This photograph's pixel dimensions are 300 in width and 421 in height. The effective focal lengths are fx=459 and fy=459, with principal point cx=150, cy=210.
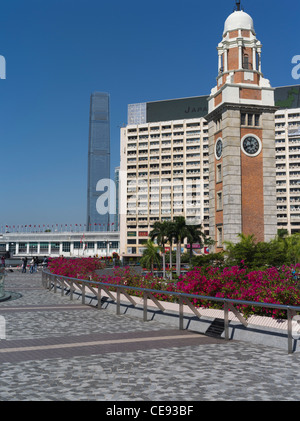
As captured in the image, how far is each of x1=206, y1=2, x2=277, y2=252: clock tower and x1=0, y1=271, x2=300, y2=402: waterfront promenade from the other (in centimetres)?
3158

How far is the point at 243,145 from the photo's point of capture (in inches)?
1658

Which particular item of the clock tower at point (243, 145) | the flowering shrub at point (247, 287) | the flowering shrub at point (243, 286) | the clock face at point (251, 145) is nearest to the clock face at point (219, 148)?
the clock tower at point (243, 145)

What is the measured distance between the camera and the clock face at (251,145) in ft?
138

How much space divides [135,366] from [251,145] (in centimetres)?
3785

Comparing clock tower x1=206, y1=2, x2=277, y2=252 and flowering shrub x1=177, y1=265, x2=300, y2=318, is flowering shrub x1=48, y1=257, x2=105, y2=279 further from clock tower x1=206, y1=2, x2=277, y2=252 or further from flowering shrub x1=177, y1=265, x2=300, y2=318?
clock tower x1=206, y1=2, x2=277, y2=252

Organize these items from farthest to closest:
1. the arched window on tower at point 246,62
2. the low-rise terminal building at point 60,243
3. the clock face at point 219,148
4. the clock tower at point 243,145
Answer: the low-rise terminal building at point 60,243, the arched window on tower at point 246,62, the clock face at point 219,148, the clock tower at point 243,145

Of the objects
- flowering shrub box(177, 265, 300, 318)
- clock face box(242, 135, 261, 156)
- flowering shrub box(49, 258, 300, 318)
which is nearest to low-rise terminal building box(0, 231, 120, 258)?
clock face box(242, 135, 261, 156)

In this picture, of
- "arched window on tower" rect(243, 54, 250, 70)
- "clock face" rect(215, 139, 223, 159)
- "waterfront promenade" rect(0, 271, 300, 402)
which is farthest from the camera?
"arched window on tower" rect(243, 54, 250, 70)

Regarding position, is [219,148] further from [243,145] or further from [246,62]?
[246,62]

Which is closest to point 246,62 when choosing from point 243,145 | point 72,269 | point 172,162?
point 243,145

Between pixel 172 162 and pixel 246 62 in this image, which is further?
pixel 172 162

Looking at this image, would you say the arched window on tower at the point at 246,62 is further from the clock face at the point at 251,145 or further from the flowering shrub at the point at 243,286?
the flowering shrub at the point at 243,286

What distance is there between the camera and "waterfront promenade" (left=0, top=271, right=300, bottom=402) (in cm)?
542

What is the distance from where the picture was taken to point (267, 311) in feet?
31.9
